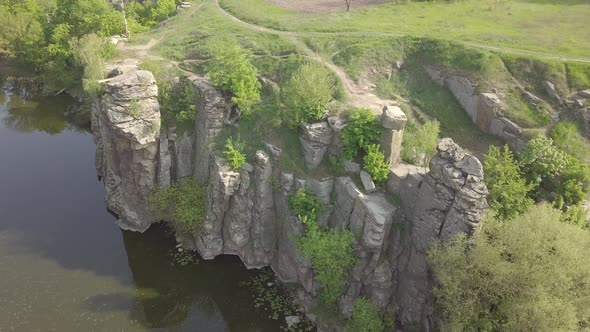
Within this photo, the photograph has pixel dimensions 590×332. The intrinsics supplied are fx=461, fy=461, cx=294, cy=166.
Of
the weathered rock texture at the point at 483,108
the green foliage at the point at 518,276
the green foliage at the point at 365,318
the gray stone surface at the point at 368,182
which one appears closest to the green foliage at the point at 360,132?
the gray stone surface at the point at 368,182

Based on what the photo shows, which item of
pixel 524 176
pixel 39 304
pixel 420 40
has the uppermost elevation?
pixel 420 40

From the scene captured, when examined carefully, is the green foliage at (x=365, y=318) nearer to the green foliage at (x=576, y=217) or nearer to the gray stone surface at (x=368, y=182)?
the gray stone surface at (x=368, y=182)

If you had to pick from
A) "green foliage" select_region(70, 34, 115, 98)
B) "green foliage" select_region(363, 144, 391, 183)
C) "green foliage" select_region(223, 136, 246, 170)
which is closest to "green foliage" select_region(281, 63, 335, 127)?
"green foliage" select_region(223, 136, 246, 170)

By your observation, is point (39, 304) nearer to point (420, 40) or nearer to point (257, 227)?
point (257, 227)

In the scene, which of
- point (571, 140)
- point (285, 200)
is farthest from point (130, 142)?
point (571, 140)

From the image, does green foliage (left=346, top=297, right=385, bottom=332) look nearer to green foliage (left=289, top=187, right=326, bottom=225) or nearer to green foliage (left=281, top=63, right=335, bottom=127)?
green foliage (left=289, top=187, right=326, bottom=225)

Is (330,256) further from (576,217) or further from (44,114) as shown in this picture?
(44,114)

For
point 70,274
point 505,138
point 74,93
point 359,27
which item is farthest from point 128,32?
point 505,138
